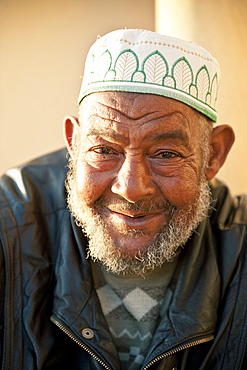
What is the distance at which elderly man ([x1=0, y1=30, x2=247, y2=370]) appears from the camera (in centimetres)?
227

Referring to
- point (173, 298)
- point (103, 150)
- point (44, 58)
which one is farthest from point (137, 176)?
point (44, 58)

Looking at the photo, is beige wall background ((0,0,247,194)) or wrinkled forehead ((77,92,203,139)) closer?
wrinkled forehead ((77,92,203,139))

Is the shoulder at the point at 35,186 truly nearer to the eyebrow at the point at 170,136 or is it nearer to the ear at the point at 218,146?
the eyebrow at the point at 170,136

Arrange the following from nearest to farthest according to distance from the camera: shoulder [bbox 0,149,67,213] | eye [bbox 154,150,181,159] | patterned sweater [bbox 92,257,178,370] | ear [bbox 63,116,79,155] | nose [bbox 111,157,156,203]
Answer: nose [bbox 111,157,156,203], eye [bbox 154,150,181,159], patterned sweater [bbox 92,257,178,370], shoulder [bbox 0,149,67,213], ear [bbox 63,116,79,155]

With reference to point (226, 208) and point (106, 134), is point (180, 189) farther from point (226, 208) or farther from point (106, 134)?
point (226, 208)

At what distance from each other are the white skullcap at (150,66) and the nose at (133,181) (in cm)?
35

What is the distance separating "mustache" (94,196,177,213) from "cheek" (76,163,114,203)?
1.8 inches

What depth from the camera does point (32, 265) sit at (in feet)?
7.98

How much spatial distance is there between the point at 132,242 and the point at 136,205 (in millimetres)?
203

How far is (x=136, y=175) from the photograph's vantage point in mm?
2238

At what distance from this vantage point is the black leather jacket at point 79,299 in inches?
89.4

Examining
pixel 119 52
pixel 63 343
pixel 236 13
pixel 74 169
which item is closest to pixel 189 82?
pixel 119 52

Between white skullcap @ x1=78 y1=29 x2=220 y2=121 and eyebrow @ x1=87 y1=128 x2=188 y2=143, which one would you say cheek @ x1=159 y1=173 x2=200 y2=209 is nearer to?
eyebrow @ x1=87 y1=128 x2=188 y2=143

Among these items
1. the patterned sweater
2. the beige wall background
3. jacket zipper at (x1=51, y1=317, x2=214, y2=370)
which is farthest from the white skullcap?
the beige wall background
